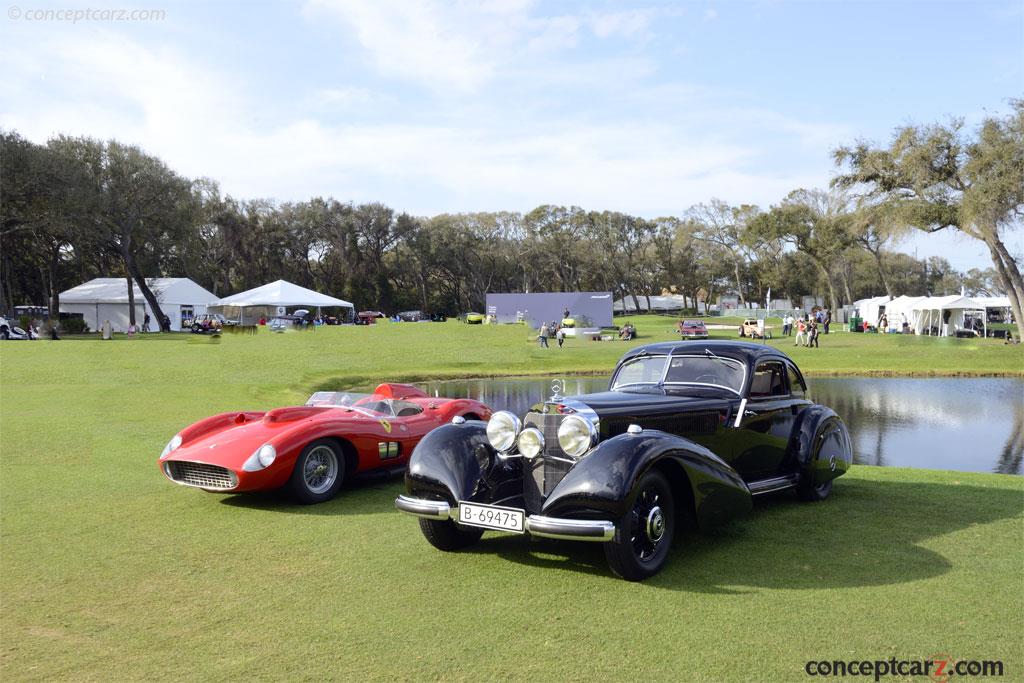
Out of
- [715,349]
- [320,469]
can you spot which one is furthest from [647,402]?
[320,469]

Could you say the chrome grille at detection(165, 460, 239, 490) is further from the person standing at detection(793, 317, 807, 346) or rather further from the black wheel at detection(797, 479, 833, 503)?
the person standing at detection(793, 317, 807, 346)

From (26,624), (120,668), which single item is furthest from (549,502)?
(26,624)

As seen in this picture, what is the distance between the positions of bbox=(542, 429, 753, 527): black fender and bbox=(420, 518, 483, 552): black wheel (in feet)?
3.12

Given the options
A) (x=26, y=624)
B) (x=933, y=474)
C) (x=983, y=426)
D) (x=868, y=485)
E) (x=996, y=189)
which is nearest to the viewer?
(x=26, y=624)

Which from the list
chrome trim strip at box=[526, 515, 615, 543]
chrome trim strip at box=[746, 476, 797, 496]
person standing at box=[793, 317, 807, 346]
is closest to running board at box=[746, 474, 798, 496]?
chrome trim strip at box=[746, 476, 797, 496]

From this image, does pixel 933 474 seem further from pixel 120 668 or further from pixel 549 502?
pixel 120 668

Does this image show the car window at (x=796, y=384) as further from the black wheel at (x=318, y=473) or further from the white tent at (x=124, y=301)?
the white tent at (x=124, y=301)

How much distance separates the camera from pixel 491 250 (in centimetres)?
9212

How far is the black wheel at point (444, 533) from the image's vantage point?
588 cm

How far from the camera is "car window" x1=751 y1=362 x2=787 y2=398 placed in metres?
7.16

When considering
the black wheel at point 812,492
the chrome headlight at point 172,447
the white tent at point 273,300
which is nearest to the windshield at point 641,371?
the black wheel at point 812,492

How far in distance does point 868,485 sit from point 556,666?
587cm

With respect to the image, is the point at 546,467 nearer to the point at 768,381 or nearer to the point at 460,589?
the point at 460,589

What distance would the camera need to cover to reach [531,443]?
5582 mm
